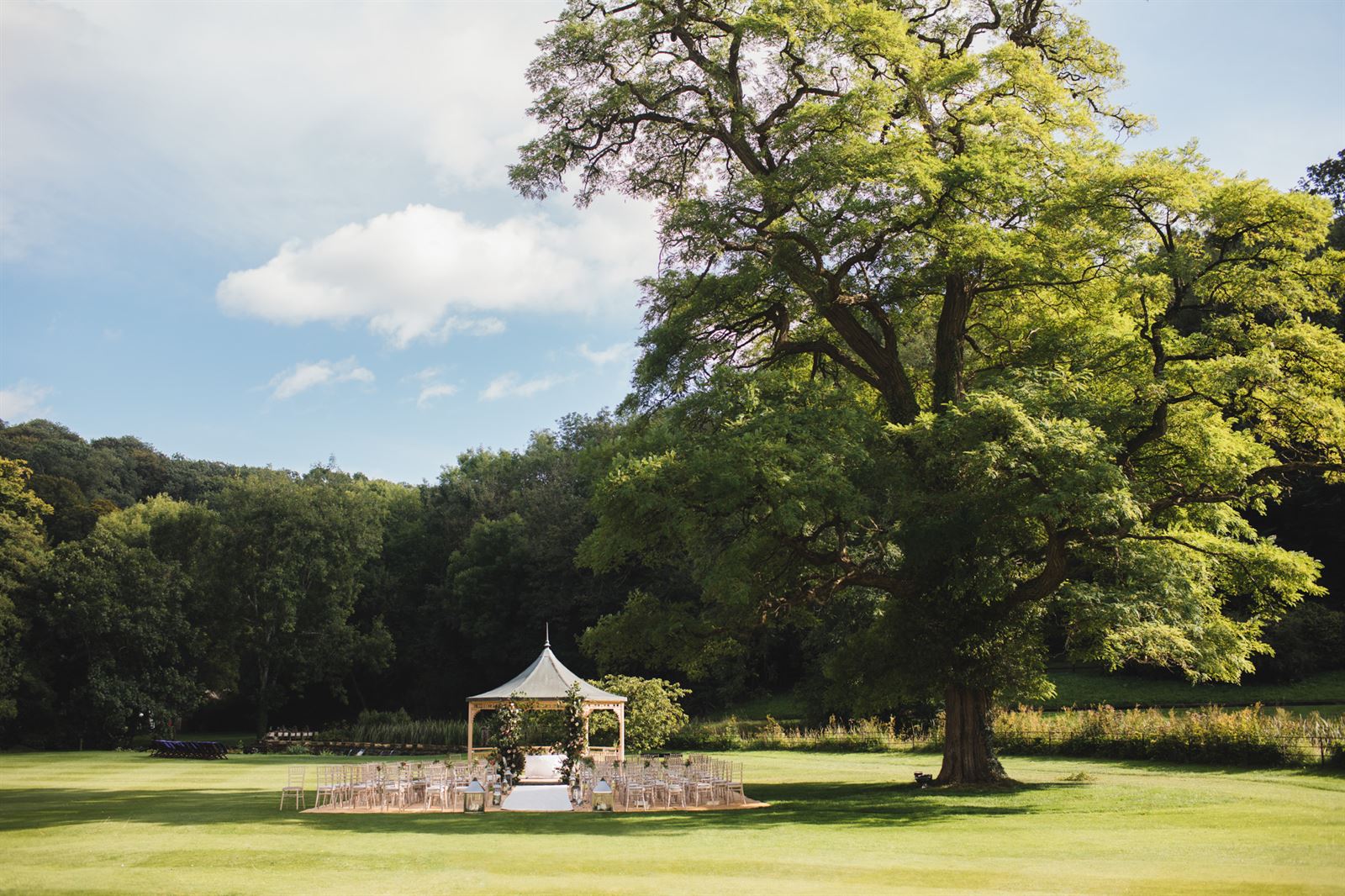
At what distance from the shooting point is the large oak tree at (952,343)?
18.1m

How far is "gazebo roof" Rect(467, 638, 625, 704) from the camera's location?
25234 mm

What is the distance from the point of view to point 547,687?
2612cm

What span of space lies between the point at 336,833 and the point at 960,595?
11.8m

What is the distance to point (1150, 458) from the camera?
65.8 ft

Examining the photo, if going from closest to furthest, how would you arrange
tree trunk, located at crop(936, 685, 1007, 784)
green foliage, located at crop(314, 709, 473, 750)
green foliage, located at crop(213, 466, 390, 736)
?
tree trunk, located at crop(936, 685, 1007, 784), green foliage, located at crop(314, 709, 473, 750), green foliage, located at crop(213, 466, 390, 736)

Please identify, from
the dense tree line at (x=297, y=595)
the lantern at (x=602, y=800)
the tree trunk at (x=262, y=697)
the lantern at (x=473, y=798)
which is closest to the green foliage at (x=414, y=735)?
the tree trunk at (x=262, y=697)

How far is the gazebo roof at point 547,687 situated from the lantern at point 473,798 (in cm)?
381

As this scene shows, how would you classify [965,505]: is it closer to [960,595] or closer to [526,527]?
[960,595]

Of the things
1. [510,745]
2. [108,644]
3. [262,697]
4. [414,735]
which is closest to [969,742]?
[510,745]

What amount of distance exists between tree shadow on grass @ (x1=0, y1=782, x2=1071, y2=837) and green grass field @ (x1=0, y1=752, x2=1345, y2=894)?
7 centimetres

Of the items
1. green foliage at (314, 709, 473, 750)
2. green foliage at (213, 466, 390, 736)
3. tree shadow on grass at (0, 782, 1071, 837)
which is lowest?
green foliage at (314, 709, 473, 750)

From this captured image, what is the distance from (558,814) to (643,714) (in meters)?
14.8

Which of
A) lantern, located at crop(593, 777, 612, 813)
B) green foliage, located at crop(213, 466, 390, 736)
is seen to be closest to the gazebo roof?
lantern, located at crop(593, 777, 612, 813)

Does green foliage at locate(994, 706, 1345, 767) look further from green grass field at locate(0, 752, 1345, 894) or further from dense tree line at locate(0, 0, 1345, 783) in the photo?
dense tree line at locate(0, 0, 1345, 783)
